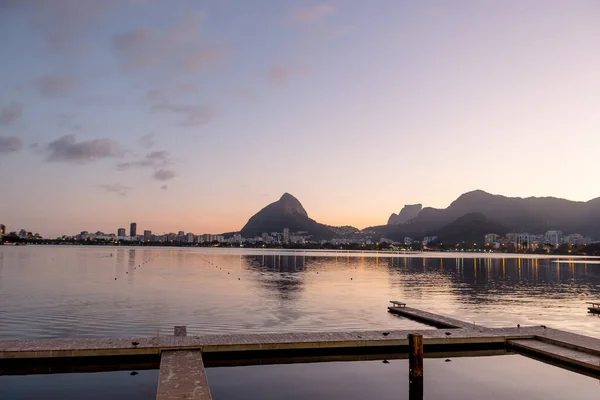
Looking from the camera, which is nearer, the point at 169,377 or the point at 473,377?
the point at 169,377

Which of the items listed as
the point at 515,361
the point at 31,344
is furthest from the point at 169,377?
the point at 515,361

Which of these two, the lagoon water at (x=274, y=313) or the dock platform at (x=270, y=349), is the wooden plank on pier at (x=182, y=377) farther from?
the lagoon water at (x=274, y=313)

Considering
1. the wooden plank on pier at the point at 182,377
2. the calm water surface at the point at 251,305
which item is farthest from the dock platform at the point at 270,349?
the calm water surface at the point at 251,305

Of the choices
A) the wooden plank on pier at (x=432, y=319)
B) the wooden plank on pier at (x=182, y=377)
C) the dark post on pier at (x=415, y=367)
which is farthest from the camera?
the wooden plank on pier at (x=432, y=319)

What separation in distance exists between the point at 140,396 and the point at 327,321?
869 inches

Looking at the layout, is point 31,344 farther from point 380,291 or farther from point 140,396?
point 380,291

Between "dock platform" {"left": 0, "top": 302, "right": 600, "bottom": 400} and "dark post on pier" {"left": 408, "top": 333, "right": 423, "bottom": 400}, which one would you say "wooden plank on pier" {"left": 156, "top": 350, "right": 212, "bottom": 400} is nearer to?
"dock platform" {"left": 0, "top": 302, "right": 600, "bottom": 400}

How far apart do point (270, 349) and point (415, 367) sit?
803 cm

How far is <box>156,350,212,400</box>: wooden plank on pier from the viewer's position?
18.9 metres

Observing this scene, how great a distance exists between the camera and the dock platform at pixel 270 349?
25.4 metres

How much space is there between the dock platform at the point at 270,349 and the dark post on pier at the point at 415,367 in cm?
440

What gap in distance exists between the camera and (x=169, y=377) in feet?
69.6

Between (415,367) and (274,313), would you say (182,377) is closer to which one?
(415,367)

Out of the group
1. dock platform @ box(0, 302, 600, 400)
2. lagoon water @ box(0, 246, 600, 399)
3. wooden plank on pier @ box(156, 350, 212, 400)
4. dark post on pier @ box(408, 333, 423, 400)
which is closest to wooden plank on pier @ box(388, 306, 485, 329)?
lagoon water @ box(0, 246, 600, 399)
